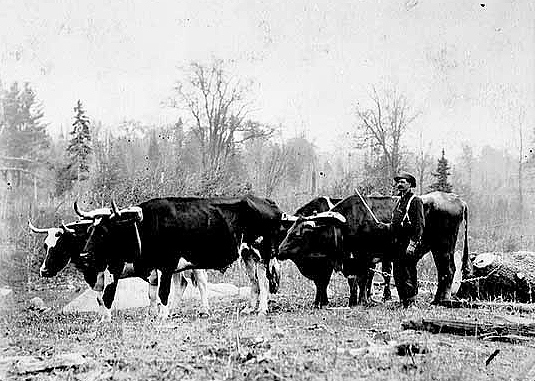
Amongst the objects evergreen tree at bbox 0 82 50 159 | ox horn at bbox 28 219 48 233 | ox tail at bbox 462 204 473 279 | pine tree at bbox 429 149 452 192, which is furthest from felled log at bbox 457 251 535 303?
evergreen tree at bbox 0 82 50 159

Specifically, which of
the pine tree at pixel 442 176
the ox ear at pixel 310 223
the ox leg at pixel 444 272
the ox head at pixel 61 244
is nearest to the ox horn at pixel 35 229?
the ox head at pixel 61 244

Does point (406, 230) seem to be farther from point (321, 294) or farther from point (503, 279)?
point (503, 279)

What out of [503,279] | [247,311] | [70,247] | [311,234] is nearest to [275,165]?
[311,234]

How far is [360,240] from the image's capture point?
190 inches

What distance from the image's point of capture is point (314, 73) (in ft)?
14.1

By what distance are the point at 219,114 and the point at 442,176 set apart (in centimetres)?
181

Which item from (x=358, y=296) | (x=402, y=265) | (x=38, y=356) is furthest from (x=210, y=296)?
(x=38, y=356)

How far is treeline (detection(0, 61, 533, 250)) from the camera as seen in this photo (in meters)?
3.56

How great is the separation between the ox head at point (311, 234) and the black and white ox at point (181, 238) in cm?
21

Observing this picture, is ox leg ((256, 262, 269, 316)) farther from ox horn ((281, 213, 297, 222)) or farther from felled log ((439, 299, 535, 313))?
felled log ((439, 299, 535, 313))

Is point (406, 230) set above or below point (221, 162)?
below

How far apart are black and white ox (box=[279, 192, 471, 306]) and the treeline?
0.13 metres

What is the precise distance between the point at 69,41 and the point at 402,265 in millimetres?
2625

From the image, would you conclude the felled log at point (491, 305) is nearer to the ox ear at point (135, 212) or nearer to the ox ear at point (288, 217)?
the ox ear at point (288, 217)
